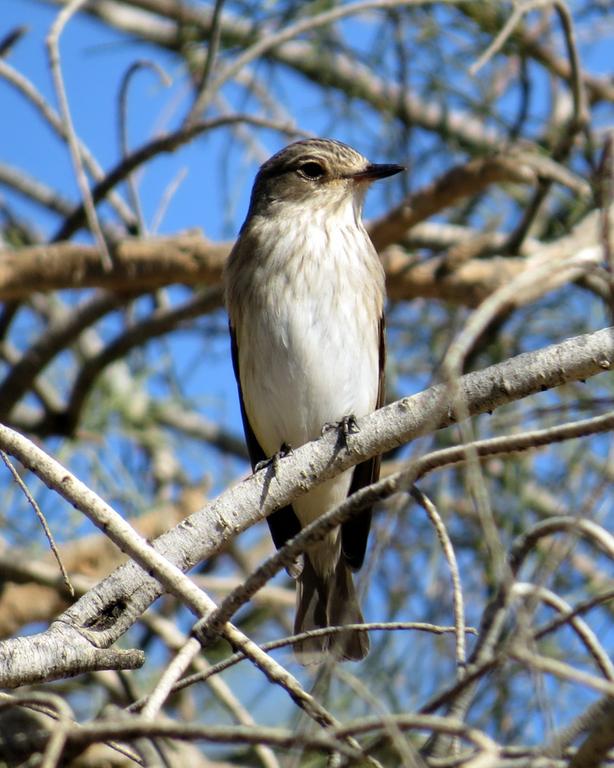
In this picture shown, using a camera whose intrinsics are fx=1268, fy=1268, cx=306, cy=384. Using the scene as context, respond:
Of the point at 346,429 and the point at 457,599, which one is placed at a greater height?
the point at 346,429

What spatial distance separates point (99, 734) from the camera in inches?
64.0

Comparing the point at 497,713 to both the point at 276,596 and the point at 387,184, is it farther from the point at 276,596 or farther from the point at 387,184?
the point at 387,184

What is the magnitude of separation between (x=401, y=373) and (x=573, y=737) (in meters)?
4.78

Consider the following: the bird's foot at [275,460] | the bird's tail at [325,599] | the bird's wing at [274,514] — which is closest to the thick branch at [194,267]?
the bird's wing at [274,514]

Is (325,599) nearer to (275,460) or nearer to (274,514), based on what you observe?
(274,514)

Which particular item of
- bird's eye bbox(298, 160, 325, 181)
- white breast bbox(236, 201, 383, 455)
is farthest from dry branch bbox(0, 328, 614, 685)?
bird's eye bbox(298, 160, 325, 181)

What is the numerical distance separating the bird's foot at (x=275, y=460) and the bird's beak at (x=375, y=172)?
1213 millimetres

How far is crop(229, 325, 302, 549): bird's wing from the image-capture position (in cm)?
529

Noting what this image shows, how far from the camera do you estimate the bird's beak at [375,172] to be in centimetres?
527

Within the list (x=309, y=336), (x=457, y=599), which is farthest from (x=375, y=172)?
(x=457, y=599)

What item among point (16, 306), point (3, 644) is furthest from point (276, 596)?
point (3, 644)

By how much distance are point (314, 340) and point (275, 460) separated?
1561 mm

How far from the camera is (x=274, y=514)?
5293 millimetres

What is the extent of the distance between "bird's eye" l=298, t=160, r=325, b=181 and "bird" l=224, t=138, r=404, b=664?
0.06 meters
